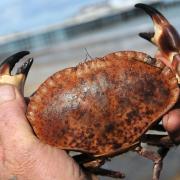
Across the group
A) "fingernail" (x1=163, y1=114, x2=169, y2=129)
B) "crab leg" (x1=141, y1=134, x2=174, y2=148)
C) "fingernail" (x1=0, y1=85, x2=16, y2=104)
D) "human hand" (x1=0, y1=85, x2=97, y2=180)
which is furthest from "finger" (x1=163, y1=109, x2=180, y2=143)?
"fingernail" (x1=0, y1=85, x2=16, y2=104)

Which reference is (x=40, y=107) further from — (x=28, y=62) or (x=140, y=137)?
(x=140, y=137)

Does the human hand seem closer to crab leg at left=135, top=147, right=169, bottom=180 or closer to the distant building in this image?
crab leg at left=135, top=147, right=169, bottom=180

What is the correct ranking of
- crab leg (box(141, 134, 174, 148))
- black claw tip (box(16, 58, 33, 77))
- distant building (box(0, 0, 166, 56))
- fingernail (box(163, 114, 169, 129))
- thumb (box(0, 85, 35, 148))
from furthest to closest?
1. distant building (box(0, 0, 166, 56))
2. crab leg (box(141, 134, 174, 148))
3. black claw tip (box(16, 58, 33, 77))
4. fingernail (box(163, 114, 169, 129))
5. thumb (box(0, 85, 35, 148))

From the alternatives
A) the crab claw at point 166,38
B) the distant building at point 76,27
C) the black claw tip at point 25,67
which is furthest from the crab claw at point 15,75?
the distant building at point 76,27

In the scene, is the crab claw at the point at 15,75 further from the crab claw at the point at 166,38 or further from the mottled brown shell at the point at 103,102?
the crab claw at the point at 166,38

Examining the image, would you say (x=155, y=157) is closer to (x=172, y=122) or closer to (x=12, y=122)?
(x=172, y=122)

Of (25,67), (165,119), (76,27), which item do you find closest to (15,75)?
(25,67)
